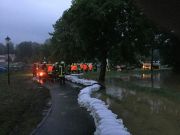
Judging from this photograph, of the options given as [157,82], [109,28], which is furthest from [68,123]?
[157,82]

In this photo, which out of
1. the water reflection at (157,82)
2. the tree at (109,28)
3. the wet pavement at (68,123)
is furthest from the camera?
the water reflection at (157,82)

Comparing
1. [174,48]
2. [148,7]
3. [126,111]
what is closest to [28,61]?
[174,48]

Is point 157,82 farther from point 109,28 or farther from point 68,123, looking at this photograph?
point 68,123

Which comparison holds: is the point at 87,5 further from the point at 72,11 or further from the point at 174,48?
the point at 174,48

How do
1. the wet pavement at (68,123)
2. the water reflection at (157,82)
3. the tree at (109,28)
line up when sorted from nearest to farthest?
1. the wet pavement at (68,123)
2. the tree at (109,28)
3. the water reflection at (157,82)

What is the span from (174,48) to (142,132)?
58.9 metres

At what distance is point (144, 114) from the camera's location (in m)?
17.2

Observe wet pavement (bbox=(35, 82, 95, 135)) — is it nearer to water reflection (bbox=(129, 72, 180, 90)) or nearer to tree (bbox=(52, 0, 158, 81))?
tree (bbox=(52, 0, 158, 81))

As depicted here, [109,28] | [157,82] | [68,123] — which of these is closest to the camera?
[68,123]

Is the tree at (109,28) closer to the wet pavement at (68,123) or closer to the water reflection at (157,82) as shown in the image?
the water reflection at (157,82)

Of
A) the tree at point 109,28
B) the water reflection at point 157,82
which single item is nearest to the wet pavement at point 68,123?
the tree at point 109,28

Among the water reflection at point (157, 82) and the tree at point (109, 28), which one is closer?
the tree at point (109, 28)

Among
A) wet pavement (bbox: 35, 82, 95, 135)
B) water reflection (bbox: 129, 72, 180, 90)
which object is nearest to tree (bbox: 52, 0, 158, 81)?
water reflection (bbox: 129, 72, 180, 90)

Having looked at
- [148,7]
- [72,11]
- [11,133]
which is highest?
[72,11]
